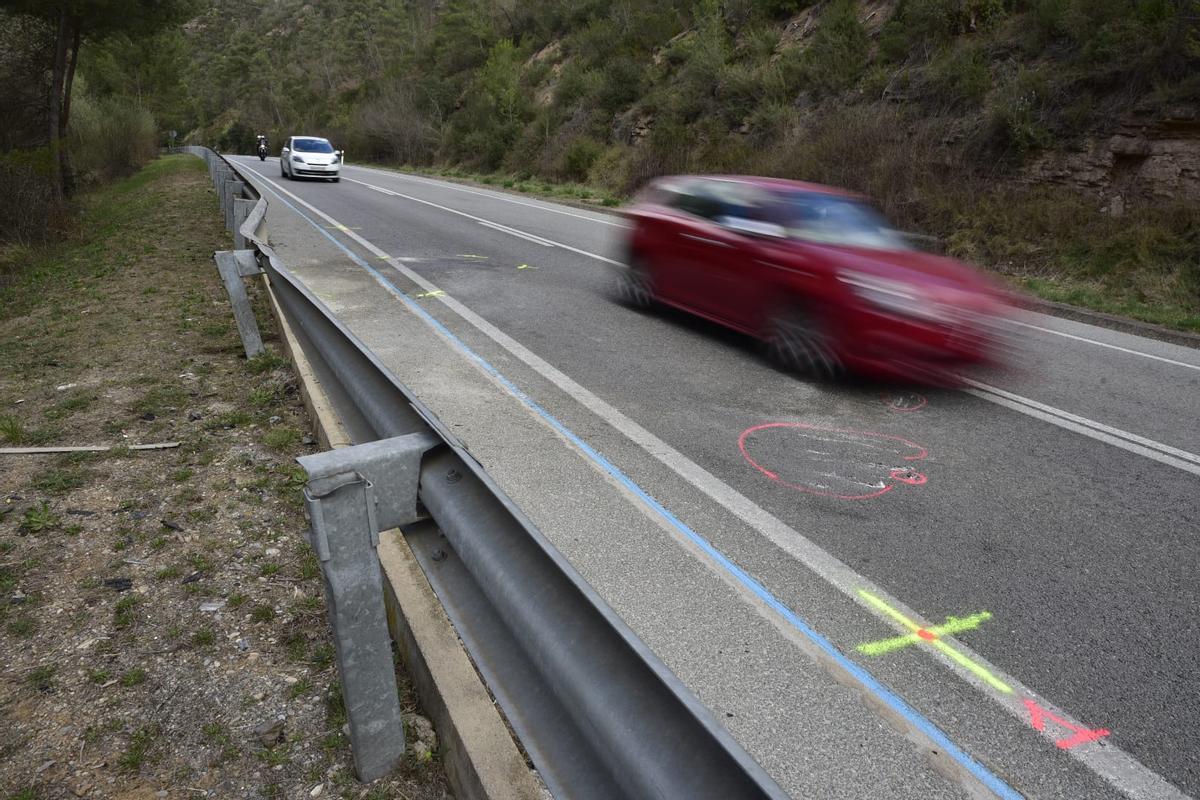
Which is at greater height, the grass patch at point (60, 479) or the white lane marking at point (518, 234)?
the white lane marking at point (518, 234)

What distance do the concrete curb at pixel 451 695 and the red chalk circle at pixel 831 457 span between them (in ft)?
7.95

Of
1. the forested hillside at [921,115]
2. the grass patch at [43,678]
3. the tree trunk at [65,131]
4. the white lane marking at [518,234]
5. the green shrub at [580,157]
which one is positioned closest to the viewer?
the grass patch at [43,678]

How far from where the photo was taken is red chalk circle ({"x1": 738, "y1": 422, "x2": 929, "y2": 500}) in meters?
4.62

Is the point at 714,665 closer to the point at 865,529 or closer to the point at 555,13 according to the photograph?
the point at 865,529

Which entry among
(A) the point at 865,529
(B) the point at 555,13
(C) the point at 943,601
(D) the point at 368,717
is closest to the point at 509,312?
(A) the point at 865,529

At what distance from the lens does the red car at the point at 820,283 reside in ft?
19.9

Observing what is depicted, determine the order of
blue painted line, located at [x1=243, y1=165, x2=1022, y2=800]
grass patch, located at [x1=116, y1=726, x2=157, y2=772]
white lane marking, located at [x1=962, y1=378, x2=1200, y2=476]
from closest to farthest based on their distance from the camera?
1. grass patch, located at [x1=116, y1=726, x2=157, y2=772]
2. blue painted line, located at [x1=243, y1=165, x2=1022, y2=800]
3. white lane marking, located at [x1=962, y1=378, x2=1200, y2=476]

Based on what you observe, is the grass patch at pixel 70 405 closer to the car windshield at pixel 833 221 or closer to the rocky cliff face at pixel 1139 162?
the car windshield at pixel 833 221

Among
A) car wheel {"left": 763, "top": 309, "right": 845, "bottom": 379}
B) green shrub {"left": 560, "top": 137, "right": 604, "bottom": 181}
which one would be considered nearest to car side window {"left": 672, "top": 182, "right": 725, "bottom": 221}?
car wheel {"left": 763, "top": 309, "right": 845, "bottom": 379}

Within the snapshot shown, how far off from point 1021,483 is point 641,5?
120 ft

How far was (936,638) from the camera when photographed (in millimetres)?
3246

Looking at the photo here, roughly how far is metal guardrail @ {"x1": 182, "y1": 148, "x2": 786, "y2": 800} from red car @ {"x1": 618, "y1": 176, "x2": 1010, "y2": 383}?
4.65 meters

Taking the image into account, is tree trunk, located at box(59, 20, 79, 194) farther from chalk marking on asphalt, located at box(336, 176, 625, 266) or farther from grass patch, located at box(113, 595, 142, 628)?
grass patch, located at box(113, 595, 142, 628)

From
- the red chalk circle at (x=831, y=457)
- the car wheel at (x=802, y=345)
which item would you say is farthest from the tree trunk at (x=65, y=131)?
the red chalk circle at (x=831, y=457)
